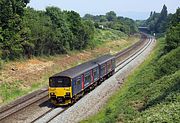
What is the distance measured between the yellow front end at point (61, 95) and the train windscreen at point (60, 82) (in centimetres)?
27

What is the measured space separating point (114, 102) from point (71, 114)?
4218 millimetres

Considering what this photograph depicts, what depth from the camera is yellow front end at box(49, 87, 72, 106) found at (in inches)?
1206

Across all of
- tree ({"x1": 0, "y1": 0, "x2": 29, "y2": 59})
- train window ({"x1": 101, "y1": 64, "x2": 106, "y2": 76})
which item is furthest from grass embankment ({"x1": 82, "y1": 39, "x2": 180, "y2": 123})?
tree ({"x1": 0, "y1": 0, "x2": 29, "y2": 59})

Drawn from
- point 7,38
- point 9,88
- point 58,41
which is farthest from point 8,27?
point 58,41

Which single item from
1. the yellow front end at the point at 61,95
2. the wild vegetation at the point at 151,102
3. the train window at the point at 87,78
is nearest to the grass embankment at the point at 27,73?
the yellow front end at the point at 61,95

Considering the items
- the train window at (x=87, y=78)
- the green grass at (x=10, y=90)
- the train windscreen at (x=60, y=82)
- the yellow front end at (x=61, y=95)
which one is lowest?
the green grass at (x=10, y=90)

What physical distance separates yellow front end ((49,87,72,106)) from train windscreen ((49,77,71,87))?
0.27m

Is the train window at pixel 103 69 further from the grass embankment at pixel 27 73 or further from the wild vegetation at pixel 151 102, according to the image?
the grass embankment at pixel 27 73

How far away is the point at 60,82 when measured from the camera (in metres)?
30.8

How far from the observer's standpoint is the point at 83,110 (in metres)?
29.1

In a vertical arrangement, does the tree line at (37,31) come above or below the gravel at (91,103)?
above

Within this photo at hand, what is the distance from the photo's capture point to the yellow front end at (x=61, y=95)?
101ft

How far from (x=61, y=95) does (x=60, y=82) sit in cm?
110

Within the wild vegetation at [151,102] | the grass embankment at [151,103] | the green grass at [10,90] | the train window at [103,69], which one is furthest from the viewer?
the train window at [103,69]
